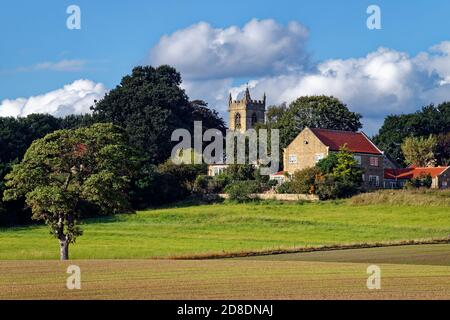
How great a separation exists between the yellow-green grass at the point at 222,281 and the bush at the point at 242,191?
52833 mm

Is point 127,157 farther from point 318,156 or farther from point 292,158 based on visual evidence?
point 292,158

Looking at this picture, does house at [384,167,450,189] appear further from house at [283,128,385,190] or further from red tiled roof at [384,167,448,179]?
house at [283,128,385,190]

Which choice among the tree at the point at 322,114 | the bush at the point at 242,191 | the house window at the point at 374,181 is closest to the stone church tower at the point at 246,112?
the tree at the point at 322,114

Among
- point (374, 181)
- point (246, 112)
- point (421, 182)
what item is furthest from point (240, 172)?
point (246, 112)

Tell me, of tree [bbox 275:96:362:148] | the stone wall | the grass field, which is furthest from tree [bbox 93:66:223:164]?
the grass field

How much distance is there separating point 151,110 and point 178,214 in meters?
44.6

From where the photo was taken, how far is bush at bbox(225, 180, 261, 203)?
329 ft

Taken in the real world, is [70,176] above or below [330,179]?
below

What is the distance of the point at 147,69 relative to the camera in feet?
465

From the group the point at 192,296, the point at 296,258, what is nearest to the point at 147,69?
the point at 296,258

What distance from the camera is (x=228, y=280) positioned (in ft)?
123

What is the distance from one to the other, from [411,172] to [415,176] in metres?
2.17

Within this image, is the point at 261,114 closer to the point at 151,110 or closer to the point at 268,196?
the point at 151,110
